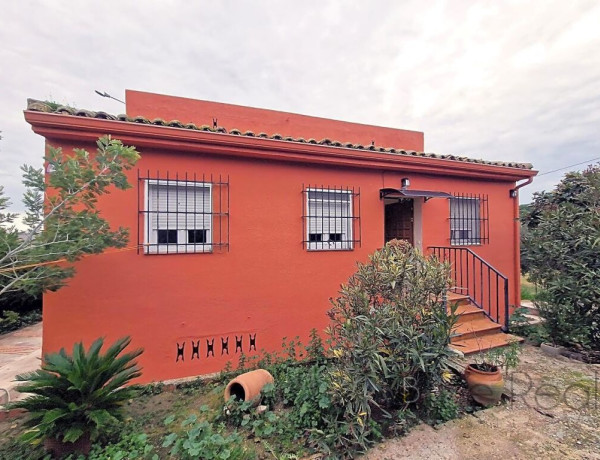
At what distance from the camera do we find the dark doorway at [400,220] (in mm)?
6445

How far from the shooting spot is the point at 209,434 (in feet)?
9.16

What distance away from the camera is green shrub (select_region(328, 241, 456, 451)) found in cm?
290

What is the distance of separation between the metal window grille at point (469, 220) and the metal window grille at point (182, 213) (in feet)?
17.6

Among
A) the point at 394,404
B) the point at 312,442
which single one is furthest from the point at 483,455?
the point at 312,442

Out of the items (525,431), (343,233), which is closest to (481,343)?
(525,431)

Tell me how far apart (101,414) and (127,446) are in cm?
51

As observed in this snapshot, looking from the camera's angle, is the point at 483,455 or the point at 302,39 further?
the point at 302,39

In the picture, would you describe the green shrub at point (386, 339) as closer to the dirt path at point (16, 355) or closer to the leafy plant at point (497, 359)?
the leafy plant at point (497, 359)

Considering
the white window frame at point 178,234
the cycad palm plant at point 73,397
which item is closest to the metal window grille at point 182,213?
the white window frame at point 178,234

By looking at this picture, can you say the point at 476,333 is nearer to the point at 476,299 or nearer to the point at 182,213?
the point at 476,299

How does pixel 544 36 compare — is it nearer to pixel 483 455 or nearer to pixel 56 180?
pixel 483 455

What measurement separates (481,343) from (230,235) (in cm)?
495

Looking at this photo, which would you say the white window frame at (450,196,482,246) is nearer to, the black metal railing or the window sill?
the black metal railing

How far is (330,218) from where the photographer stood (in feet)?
17.7
